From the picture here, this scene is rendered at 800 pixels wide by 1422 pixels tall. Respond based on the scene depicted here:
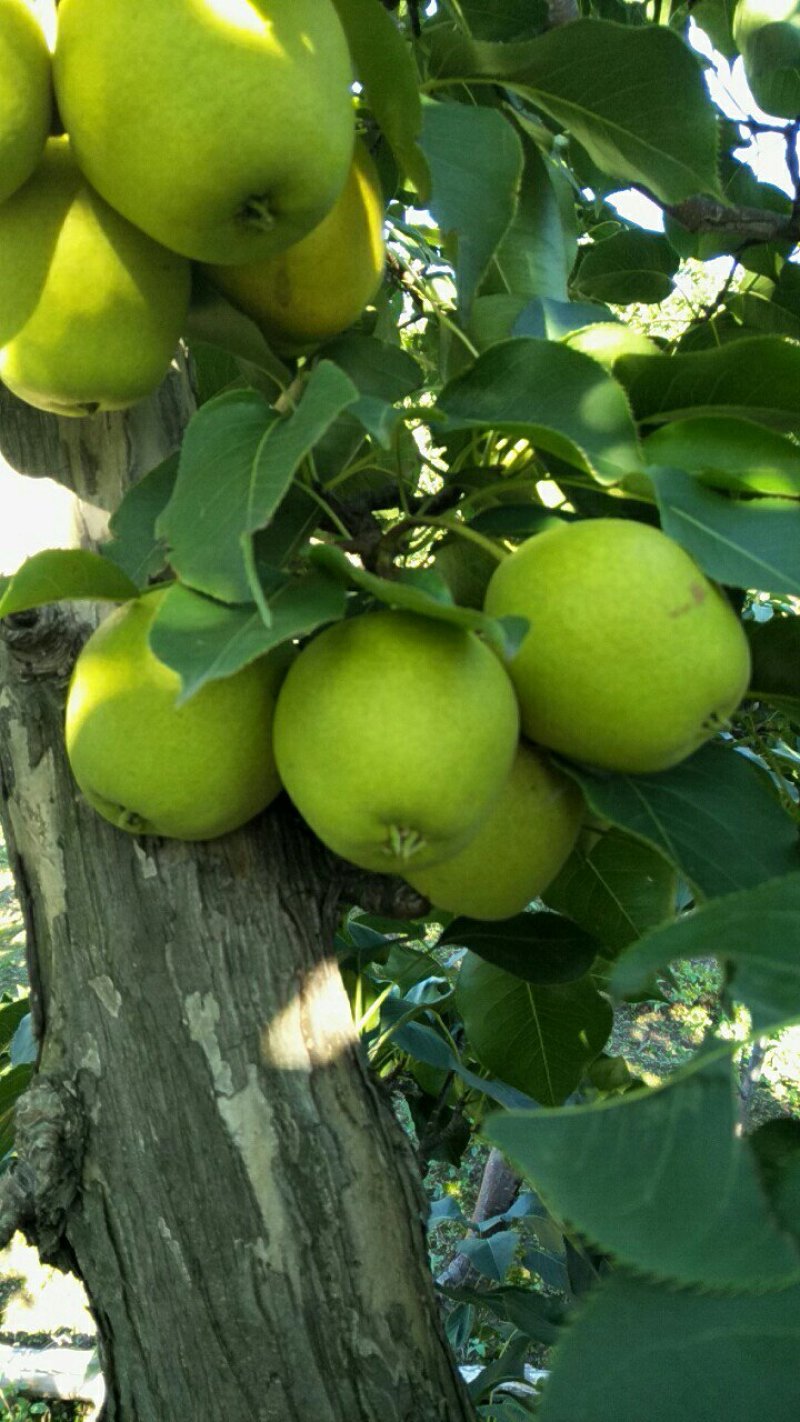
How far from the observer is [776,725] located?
2.12 metres

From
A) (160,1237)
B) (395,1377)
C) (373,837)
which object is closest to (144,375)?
(373,837)

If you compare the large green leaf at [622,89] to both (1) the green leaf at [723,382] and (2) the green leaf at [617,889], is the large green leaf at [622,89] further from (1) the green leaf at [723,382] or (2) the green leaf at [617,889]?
(2) the green leaf at [617,889]

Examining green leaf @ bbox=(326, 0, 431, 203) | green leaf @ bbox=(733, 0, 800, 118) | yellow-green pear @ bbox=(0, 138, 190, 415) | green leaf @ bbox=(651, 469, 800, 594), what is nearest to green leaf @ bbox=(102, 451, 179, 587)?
yellow-green pear @ bbox=(0, 138, 190, 415)

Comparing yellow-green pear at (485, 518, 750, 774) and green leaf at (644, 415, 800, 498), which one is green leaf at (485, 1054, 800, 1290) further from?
green leaf at (644, 415, 800, 498)

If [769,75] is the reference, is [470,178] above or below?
above

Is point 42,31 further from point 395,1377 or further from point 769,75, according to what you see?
point 395,1377

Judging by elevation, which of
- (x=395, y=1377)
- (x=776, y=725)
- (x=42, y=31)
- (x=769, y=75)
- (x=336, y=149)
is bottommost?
(x=776, y=725)

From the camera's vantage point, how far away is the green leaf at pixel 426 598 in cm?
76

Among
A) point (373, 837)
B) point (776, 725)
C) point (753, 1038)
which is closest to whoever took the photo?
point (753, 1038)

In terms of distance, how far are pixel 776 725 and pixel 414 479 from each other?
1175 millimetres

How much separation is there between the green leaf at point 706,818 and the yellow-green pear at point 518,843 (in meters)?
0.04

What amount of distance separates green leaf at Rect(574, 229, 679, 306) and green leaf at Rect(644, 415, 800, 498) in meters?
1.03

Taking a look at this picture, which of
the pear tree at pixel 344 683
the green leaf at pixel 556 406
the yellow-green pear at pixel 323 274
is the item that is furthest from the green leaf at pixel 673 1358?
the yellow-green pear at pixel 323 274

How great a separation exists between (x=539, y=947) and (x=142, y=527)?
611 mm
